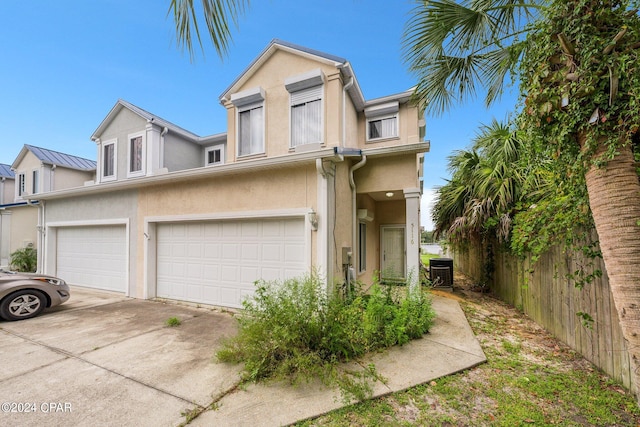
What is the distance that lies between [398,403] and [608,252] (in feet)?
8.13

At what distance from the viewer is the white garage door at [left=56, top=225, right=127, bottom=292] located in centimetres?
800

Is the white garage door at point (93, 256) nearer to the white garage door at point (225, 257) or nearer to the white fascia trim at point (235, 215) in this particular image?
the white garage door at point (225, 257)

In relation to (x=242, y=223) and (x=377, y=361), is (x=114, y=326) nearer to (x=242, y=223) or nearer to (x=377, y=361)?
(x=242, y=223)

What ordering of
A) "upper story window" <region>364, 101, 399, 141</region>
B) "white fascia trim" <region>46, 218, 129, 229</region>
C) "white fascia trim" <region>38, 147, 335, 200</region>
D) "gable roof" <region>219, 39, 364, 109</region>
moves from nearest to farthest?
"white fascia trim" <region>38, 147, 335, 200</region>, "white fascia trim" <region>46, 218, 129, 229</region>, "gable roof" <region>219, 39, 364, 109</region>, "upper story window" <region>364, 101, 399, 141</region>

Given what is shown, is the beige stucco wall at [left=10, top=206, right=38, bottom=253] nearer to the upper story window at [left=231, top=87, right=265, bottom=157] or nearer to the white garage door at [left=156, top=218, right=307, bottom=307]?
the white garage door at [left=156, top=218, right=307, bottom=307]

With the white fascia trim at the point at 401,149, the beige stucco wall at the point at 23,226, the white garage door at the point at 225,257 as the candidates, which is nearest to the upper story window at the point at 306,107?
the white fascia trim at the point at 401,149

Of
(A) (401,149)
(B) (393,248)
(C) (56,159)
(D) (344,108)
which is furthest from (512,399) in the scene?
(C) (56,159)

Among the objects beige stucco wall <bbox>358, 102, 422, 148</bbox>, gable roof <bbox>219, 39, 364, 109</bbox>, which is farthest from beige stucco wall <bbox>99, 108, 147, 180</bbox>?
beige stucco wall <bbox>358, 102, 422, 148</bbox>

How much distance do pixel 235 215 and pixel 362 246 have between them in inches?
177

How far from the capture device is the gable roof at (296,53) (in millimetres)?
7981

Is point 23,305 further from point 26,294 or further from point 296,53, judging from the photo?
point 296,53

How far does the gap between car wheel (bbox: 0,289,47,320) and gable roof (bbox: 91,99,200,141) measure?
7736 millimetres

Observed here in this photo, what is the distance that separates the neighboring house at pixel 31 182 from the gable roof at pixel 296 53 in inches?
478

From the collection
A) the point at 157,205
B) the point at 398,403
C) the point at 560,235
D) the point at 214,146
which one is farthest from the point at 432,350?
the point at 214,146
